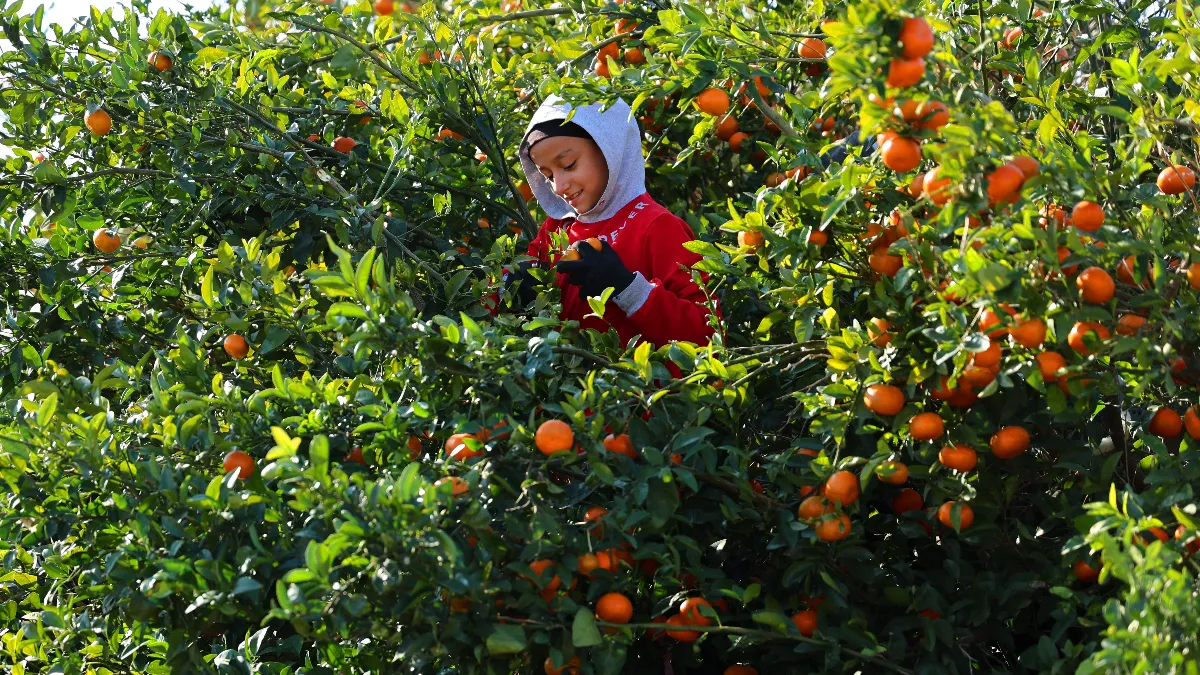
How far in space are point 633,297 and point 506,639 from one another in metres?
1.10

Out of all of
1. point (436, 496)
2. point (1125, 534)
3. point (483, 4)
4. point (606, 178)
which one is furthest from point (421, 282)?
point (1125, 534)

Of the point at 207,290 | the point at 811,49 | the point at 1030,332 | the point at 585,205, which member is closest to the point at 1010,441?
the point at 1030,332

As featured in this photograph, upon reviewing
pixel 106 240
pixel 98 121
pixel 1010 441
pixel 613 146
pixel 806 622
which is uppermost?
pixel 98 121

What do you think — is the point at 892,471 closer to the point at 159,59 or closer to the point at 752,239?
the point at 752,239

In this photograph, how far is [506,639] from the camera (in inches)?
76.0

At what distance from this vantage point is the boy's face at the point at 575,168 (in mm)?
3195

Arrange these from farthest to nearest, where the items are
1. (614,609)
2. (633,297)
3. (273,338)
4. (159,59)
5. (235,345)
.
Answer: (159,59), (633,297), (235,345), (273,338), (614,609)

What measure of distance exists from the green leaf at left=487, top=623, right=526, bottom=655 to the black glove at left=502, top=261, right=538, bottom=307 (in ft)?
3.43

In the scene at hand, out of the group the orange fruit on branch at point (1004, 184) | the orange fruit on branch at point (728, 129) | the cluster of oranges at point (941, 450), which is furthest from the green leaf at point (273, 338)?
the orange fruit on branch at point (728, 129)

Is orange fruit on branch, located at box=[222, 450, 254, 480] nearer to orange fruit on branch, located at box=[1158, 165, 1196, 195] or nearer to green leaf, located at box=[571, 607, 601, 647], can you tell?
green leaf, located at box=[571, 607, 601, 647]

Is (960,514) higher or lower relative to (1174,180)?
lower

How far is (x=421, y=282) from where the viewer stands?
2.94 meters

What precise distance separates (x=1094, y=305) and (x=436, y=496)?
1.05 metres

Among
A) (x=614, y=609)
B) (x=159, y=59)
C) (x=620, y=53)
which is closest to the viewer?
(x=614, y=609)
